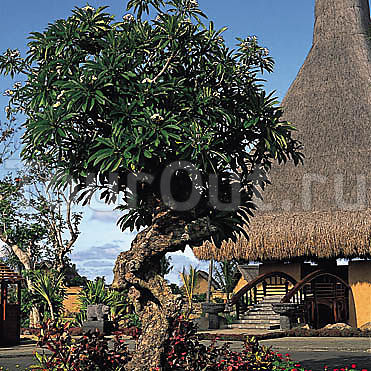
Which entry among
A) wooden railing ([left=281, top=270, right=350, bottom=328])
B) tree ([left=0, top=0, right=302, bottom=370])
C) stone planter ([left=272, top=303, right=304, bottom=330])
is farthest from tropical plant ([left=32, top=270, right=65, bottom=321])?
tree ([left=0, top=0, right=302, bottom=370])

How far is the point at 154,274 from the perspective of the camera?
7855 mm

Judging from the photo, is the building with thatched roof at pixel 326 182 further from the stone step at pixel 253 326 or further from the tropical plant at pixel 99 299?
the tropical plant at pixel 99 299

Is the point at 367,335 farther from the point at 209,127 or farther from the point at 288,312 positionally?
the point at 209,127

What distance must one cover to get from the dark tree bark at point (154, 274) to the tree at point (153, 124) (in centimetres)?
1

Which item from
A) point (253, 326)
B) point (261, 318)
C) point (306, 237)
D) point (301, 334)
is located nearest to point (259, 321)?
point (261, 318)

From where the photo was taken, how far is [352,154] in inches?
765

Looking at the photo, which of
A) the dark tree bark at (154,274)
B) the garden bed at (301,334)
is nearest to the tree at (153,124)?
the dark tree bark at (154,274)

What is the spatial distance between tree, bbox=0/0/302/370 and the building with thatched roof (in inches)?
405

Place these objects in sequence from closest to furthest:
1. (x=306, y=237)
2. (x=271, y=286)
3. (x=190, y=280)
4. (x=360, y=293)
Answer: (x=306, y=237) < (x=360, y=293) < (x=271, y=286) < (x=190, y=280)

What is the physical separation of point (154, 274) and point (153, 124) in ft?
6.92

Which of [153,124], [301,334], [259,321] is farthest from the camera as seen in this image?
[259,321]

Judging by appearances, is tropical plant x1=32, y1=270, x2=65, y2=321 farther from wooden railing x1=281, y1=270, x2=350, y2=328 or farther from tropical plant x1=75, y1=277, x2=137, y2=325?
wooden railing x1=281, y1=270, x2=350, y2=328

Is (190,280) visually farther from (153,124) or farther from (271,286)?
(153,124)

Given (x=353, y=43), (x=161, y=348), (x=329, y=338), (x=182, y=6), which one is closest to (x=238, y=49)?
(x=182, y=6)
